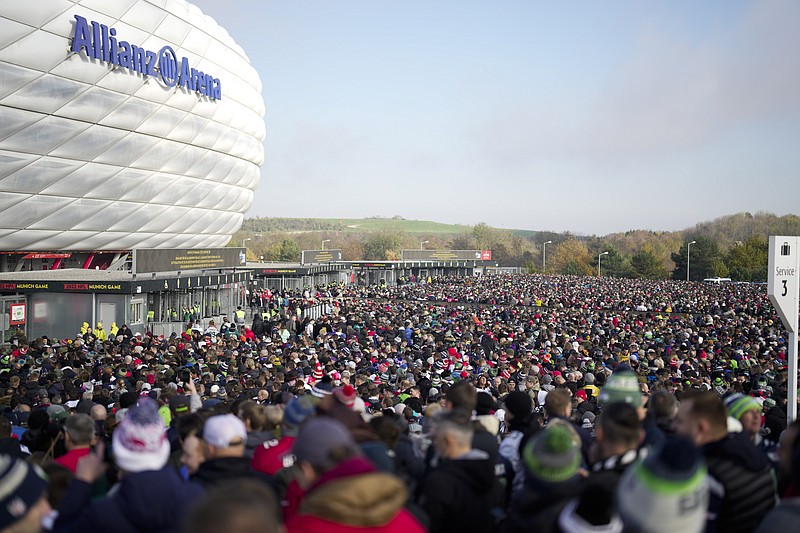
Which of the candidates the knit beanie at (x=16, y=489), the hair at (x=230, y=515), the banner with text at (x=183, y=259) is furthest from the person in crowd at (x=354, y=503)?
the banner with text at (x=183, y=259)

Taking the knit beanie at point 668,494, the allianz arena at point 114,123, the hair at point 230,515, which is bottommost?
the knit beanie at point 668,494

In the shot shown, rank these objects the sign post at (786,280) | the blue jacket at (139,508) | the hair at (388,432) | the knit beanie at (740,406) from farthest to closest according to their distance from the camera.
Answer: the sign post at (786,280) → the knit beanie at (740,406) → the hair at (388,432) → the blue jacket at (139,508)

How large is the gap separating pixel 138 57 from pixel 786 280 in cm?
4192

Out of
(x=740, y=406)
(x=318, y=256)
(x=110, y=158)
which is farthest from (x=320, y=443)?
(x=318, y=256)

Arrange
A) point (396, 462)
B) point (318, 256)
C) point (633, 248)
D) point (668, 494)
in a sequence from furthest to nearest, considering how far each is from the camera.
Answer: point (633, 248), point (318, 256), point (396, 462), point (668, 494)

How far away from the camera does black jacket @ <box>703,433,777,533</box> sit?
393 centimetres

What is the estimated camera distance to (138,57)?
43156mm

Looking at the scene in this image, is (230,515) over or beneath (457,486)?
over

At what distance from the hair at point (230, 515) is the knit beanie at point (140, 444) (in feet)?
5.18

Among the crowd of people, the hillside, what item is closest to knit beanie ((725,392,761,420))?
the crowd of people

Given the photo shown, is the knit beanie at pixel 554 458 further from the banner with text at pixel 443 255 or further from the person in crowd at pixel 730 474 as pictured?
the banner with text at pixel 443 255

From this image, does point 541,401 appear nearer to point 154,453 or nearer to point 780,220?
point 154,453

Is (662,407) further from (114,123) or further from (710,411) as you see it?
(114,123)

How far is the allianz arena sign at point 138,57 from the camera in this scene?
3922 cm
